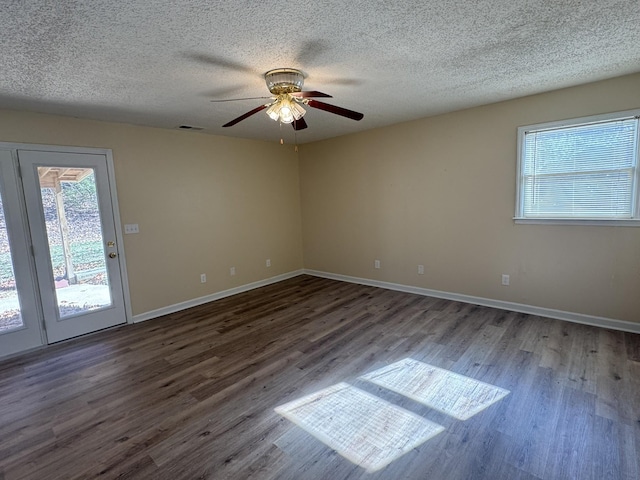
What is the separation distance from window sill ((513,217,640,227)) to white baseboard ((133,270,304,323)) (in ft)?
12.4

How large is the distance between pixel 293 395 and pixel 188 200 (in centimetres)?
318

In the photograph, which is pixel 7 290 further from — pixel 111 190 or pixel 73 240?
pixel 111 190

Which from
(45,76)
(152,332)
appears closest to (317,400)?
(152,332)

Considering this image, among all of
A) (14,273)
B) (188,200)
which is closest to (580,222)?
(188,200)

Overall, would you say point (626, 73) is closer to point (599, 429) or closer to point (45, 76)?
point (599, 429)

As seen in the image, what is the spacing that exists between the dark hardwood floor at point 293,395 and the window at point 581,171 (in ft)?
3.98

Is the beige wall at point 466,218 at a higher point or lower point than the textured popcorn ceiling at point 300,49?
lower

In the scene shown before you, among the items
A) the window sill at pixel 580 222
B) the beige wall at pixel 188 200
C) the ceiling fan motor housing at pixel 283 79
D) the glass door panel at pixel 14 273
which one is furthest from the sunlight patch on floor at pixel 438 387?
the glass door panel at pixel 14 273

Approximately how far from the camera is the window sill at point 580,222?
3.08 metres

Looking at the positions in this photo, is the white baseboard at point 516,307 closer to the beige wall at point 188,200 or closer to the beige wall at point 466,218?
the beige wall at point 466,218

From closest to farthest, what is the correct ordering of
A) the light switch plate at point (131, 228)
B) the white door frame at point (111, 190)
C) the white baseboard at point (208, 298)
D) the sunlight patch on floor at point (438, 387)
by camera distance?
the sunlight patch on floor at point (438, 387) → the white door frame at point (111, 190) → the light switch plate at point (131, 228) → the white baseboard at point (208, 298)

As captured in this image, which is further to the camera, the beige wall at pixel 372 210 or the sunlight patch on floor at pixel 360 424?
the beige wall at pixel 372 210

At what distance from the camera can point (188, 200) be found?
14.7 feet

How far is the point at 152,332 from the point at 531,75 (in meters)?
4.72
